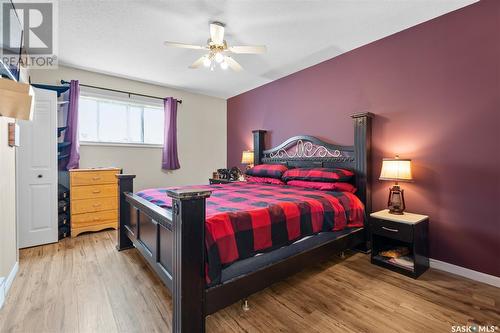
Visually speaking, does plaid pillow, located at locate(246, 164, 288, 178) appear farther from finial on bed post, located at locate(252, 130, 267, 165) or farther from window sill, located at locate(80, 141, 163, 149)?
window sill, located at locate(80, 141, 163, 149)

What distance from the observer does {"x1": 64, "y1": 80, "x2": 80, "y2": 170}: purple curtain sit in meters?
3.64

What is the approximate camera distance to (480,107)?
7.32 ft

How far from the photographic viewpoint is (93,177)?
3.58 m

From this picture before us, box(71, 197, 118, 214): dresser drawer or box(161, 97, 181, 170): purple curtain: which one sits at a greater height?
box(161, 97, 181, 170): purple curtain

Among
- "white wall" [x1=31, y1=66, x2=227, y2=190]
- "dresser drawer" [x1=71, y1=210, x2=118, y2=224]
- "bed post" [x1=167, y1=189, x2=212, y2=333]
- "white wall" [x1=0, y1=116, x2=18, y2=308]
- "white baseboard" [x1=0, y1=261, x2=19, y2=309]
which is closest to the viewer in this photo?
"bed post" [x1=167, y1=189, x2=212, y2=333]


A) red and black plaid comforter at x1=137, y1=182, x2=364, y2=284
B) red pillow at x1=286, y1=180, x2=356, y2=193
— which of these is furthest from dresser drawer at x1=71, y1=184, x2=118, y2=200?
red pillow at x1=286, y1=180, x2=356, y2=193

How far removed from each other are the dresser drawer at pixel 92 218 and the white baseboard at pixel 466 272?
14.3 feet

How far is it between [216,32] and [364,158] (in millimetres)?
2284

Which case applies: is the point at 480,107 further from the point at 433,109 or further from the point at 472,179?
the point at 472,179

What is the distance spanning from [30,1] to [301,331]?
3.72 m

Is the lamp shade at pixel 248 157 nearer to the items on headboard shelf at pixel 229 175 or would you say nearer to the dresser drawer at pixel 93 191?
the items on headboard shelf at pixel 229 175

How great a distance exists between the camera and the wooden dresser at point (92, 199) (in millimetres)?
3424

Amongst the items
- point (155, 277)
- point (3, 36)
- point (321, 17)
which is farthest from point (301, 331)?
point (3, 36)

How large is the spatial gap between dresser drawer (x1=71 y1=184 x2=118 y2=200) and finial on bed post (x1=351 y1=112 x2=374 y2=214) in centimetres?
368
